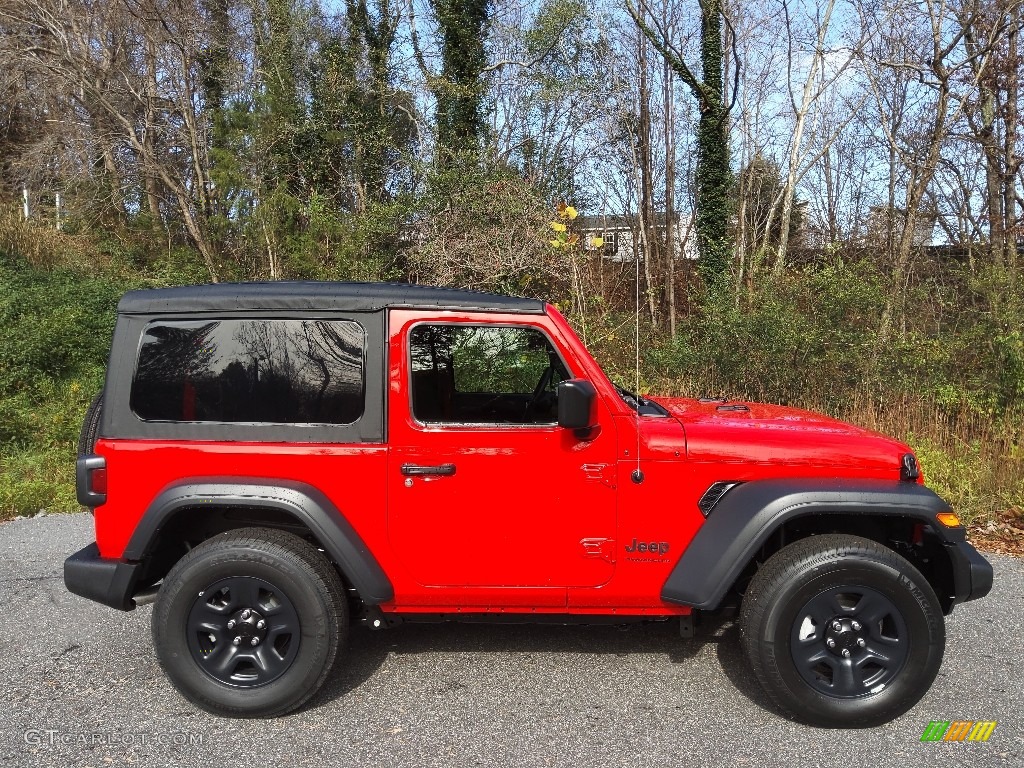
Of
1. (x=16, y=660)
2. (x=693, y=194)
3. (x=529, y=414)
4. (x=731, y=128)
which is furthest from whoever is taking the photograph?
(x=693, y=194)

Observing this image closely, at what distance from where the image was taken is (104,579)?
3348mm

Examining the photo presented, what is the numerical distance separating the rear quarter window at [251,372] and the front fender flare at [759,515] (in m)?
1.66

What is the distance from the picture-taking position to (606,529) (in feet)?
10.9

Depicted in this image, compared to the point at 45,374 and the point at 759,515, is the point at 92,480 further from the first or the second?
the point at 45,374

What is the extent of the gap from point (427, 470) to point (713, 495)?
1.31 m

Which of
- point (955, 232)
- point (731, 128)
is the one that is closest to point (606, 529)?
point (955, 232)

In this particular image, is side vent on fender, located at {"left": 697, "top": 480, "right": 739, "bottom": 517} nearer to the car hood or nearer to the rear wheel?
the car hood


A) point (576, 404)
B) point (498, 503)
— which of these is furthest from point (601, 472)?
point (498, 503)

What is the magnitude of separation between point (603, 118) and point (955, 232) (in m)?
8.33

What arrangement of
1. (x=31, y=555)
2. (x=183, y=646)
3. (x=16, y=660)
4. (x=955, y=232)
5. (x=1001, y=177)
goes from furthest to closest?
1. (x=955, y=232)
2. (x=1001, y=177)
3. (x=31, y=555)
4. (x=16, y=660)
5. (x=183, y=646)

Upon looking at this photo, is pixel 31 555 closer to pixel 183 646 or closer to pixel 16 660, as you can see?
pixel 16 660

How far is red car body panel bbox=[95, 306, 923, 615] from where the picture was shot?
332cm
